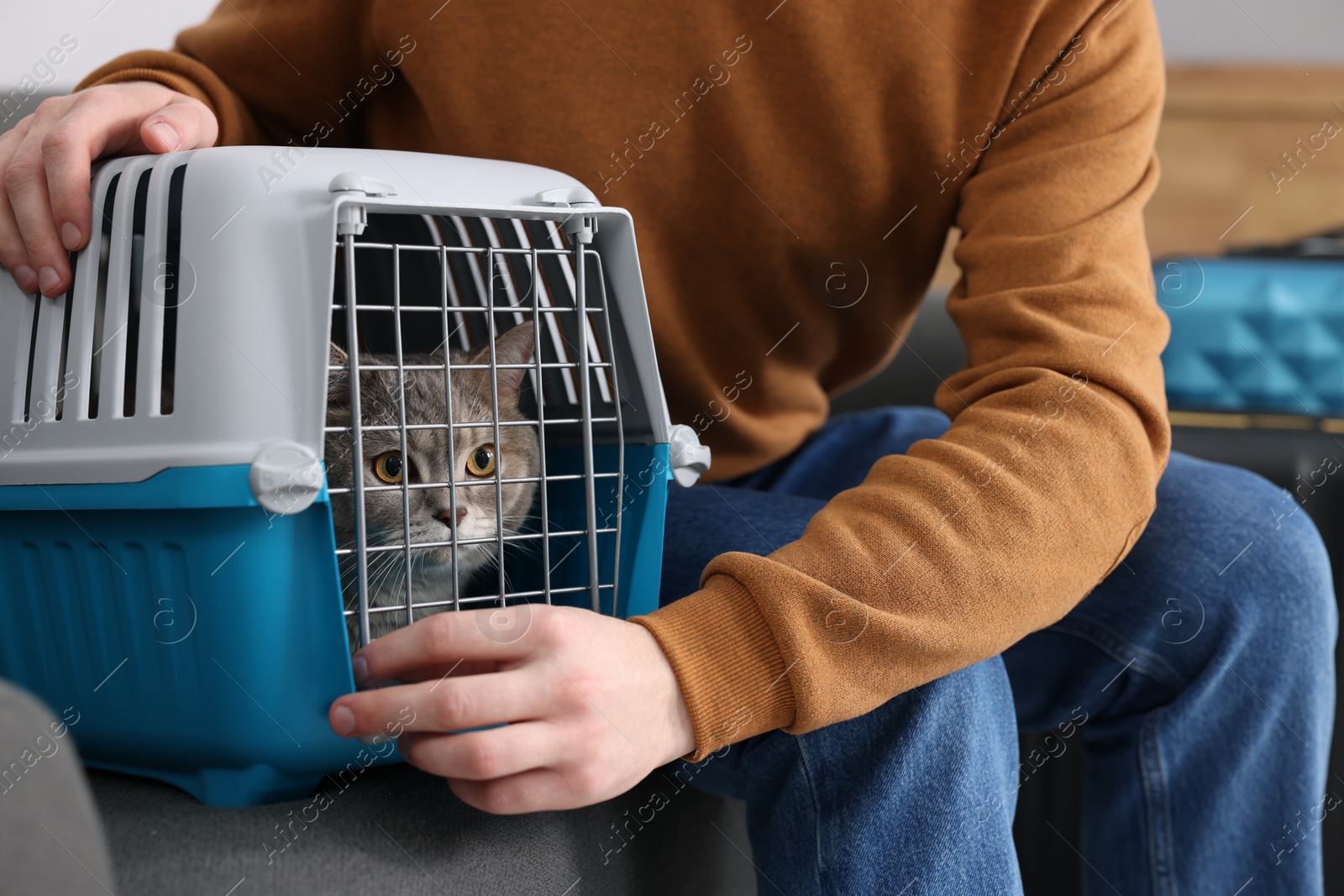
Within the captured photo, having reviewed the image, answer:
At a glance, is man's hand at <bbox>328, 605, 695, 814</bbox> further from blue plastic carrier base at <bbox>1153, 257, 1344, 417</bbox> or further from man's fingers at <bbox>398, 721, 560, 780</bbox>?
blue plastic carrier base at <bbox>1153, 257, 1344, 417</bbox>

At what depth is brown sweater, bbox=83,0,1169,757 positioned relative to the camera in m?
0.69

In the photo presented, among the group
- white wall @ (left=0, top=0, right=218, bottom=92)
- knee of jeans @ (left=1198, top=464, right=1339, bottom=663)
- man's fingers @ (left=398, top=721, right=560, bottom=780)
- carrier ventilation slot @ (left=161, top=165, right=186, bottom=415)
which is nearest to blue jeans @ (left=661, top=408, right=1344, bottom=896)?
knee of jeans @ (left=1198, top=464, right=1339, bottom=663)

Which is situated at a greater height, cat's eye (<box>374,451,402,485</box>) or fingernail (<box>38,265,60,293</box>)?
fingernail (<box>38,265,60,293</box>)

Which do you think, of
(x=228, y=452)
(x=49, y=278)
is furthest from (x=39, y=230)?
(x=228, y=452)

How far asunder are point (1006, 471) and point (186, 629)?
0.60m

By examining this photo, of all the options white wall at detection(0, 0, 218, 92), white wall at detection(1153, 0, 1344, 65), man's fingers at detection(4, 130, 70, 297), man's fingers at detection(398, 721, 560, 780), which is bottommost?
white wall at detection(1153, 0, 1344, 65)

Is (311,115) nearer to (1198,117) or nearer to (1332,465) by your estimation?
(1332,465)

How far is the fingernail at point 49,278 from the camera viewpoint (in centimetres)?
67

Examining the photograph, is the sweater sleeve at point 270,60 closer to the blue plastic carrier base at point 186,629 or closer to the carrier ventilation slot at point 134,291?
the carrier ventilation slot at point 134,291

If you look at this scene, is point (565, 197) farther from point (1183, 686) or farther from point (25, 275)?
point (1183, 686)

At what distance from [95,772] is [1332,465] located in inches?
62.4

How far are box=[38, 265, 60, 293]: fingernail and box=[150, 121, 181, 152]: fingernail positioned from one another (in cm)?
13

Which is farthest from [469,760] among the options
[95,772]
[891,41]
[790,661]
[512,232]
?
[891,41]

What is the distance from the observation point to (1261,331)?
4.95ft
